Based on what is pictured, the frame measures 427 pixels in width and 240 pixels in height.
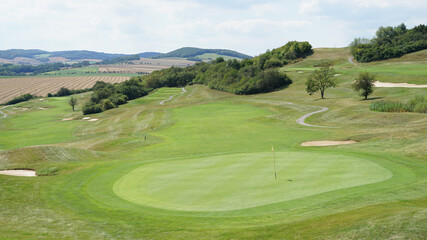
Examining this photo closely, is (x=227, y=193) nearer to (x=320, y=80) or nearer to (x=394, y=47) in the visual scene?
(x=320, y=80)

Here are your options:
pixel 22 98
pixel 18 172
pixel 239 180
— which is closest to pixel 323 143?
pixel 239 180

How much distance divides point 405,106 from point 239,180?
149ft

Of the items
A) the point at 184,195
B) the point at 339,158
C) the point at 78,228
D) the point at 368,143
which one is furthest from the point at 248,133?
the point at 78,228

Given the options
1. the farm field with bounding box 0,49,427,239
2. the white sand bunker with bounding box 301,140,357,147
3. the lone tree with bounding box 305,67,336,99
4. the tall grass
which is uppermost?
the lone tree with bounding box 305,67,336,99

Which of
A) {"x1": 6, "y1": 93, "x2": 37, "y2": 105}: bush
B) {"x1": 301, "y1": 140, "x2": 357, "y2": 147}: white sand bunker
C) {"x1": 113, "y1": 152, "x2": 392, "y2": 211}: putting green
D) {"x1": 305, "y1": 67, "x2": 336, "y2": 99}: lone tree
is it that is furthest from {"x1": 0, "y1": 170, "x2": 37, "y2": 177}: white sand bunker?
{"x1": 6, "y1": 93, "x2": 37, "y2": 105}: bush

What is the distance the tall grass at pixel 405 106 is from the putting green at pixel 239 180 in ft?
113

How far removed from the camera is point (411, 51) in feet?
382

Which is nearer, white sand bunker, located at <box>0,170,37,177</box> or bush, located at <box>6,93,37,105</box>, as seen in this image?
white sand bunker, located at <box>0,170,37,177</box>

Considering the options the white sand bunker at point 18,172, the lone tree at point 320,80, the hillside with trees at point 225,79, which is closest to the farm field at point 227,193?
the white sand bunker at point 18,172

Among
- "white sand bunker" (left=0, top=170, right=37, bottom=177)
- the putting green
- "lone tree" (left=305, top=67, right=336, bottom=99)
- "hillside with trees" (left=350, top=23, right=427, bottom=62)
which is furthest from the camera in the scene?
"hillside with trees" (left=350, top=23, right=427, bottom=62)

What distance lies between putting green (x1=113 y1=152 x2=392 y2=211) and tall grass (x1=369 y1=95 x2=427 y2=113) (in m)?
34.6

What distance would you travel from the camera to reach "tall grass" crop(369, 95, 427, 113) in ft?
164

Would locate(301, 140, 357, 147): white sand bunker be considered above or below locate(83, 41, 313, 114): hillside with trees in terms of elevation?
below

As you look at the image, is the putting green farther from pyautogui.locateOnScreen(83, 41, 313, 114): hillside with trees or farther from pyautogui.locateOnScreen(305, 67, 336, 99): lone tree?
pyautogui.locateOnScreen(83, 41, 313, 114): hillside with trees
